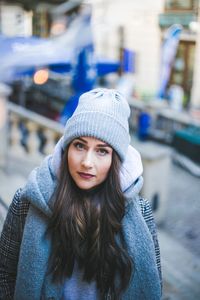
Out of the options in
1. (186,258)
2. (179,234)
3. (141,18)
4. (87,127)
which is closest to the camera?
(87,127)

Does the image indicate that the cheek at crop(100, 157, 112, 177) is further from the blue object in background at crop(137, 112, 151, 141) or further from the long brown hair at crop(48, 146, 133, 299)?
the blue object in background at crop(137, 112, 151, 141)

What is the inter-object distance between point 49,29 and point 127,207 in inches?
850

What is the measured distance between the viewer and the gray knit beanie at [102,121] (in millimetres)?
1556

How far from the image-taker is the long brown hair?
5.32ft

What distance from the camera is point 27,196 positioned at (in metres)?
1.62

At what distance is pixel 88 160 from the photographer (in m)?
1.57

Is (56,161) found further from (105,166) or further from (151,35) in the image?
(151,35)

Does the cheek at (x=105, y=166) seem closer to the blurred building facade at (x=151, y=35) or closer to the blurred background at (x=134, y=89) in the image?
the blurred background at (x=134, y=89)

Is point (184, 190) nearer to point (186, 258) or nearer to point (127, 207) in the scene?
point (186, 258)

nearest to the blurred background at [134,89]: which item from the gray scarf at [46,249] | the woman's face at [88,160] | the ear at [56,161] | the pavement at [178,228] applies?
the pavement at [178,228]

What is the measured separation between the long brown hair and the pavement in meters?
1.95

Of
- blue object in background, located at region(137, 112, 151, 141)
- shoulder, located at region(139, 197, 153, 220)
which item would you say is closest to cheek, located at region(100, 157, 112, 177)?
shoulder, located at region(139, 197, 153, 220)

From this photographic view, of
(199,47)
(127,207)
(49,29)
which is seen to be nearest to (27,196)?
(127,207)

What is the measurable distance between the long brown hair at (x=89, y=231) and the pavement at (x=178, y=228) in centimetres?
195
